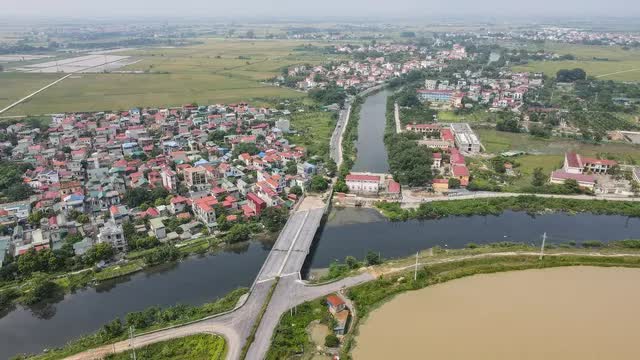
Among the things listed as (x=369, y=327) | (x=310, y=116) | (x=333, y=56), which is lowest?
(x=369, y=327)

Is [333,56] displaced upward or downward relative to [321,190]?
upward

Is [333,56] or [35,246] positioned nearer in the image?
[35,246]

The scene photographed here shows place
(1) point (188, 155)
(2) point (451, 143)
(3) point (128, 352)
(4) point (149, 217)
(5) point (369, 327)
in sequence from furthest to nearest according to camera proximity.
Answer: (2) point (451, 143)
(1) point (188, 155)
(4) point (149, 217)
(5) point (369, 327)
(3) point (128, 352)

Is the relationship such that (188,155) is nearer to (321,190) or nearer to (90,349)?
(321,190)

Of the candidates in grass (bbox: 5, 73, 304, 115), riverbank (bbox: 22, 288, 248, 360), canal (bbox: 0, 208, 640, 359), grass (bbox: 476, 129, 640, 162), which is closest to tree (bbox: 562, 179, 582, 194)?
canal (bbox: 0, 208, 640, 359)

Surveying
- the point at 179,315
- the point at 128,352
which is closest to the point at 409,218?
the point at 179,315

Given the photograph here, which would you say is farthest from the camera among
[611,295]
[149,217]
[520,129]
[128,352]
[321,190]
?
[520,129]
